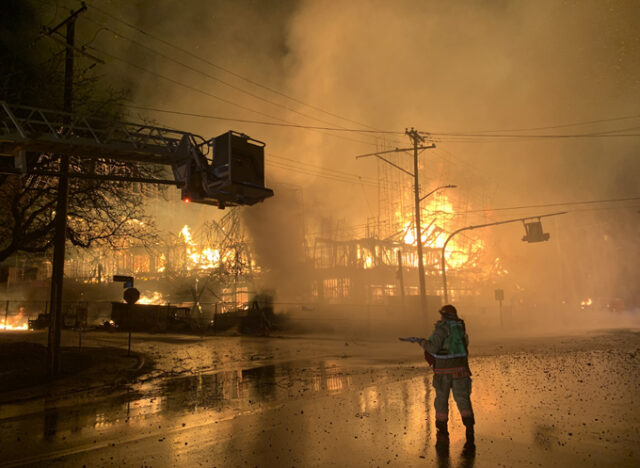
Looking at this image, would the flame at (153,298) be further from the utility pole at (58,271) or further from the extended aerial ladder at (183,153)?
the extended aerial ladder at (183,153)

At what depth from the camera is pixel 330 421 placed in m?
6.34

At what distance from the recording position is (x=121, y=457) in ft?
16.3

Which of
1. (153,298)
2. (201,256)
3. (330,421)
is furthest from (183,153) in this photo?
(153,298)

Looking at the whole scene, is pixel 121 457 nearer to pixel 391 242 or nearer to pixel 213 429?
pixel 213 429

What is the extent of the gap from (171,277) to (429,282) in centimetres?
2455

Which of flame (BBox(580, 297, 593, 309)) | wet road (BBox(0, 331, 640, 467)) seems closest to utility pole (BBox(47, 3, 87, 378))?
wet road (BBox(0, 331, 640, 467))

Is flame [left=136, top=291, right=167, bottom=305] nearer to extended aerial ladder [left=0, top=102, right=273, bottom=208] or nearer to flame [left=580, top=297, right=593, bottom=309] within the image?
extended aerial ladder [left=0, top=102, right=273, bottom=208]

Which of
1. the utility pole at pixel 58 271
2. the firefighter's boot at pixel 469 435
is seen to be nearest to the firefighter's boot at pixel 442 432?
the firefighter's boot at pixel 469 435

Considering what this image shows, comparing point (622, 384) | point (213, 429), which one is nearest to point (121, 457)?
point (213, 429)

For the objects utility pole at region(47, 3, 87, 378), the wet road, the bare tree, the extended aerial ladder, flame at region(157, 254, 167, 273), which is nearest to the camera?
the wet road

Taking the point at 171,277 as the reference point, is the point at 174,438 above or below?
below

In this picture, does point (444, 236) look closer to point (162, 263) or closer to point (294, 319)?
point (294, 319)

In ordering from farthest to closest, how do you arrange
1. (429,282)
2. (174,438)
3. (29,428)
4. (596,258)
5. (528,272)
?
(596,258) < (528,272) < (429,282) < (29,428) < (174,438)

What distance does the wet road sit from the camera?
4.81 m
